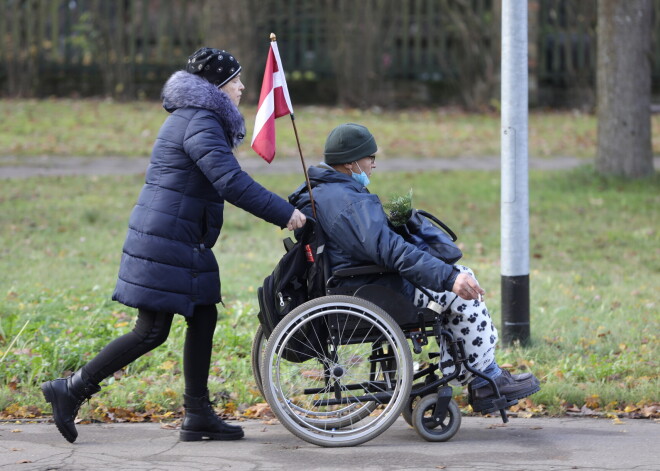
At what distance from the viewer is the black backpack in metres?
4.85

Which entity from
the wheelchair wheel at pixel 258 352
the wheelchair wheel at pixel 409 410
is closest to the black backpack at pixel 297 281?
the wheelchair wheel at pixel 258 352

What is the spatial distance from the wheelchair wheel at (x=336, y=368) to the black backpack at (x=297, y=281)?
7 cm

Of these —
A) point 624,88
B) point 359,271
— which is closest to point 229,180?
point 359,271

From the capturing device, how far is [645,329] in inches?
275

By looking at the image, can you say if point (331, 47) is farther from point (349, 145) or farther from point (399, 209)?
point (399, 209)

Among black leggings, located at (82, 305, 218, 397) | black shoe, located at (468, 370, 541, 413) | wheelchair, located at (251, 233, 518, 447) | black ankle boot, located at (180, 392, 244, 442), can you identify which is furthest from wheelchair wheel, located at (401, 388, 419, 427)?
black leggings, located at (82, 305, 218, 397)

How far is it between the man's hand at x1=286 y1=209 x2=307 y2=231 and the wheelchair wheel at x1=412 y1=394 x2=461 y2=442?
3.20 ft

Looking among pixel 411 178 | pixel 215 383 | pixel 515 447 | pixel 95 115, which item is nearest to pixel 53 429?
pixel 215 383

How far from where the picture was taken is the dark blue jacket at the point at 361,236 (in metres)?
4.72

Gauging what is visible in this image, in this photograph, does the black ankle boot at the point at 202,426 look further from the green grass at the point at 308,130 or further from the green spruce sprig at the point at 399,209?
the green grass at the point at 308,130

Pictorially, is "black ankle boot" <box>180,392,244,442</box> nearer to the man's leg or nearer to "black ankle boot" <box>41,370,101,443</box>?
"black ankle boot" <box>41,370,101,443</box>

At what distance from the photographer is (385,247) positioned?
15.5 feet

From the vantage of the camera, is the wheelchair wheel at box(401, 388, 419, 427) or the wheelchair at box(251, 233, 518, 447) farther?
the wheelchair wheel at box(401, 388, 419, 427)

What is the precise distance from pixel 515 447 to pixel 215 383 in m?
1.77
